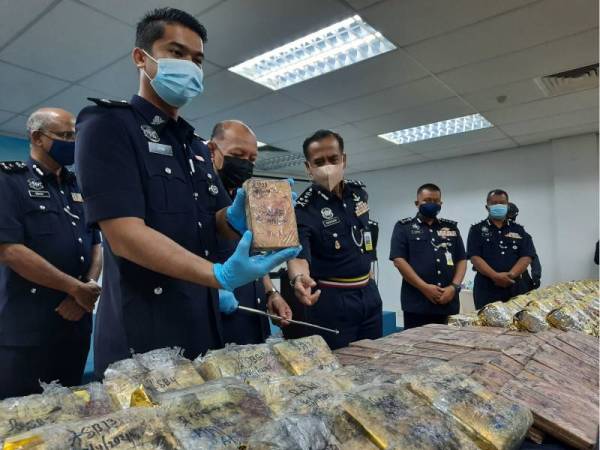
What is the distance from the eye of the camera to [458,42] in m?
3.01

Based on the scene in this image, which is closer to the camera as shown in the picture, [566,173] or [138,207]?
[138,207]

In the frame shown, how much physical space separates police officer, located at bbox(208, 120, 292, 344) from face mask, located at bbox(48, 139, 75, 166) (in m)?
0.67

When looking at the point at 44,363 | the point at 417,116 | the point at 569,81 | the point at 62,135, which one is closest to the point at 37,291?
the point at 44,363

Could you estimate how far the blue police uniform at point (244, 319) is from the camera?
5.39 feet

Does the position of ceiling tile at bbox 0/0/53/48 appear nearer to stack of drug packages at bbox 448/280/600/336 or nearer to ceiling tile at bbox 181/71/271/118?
ceiling tile at bbox 181/71/271/118

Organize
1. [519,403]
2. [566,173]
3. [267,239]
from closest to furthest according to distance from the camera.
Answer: [519,403] < [267,239] < [566,173]

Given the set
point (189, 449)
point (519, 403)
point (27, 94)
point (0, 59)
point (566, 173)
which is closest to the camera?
point (189, 449)

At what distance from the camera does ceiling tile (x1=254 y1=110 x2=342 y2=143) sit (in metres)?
4.61

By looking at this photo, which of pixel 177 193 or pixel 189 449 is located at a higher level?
pixel 177 193

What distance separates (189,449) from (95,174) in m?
0.72

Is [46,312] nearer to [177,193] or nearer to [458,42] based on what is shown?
[177,193]

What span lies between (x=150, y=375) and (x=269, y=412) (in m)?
0.28

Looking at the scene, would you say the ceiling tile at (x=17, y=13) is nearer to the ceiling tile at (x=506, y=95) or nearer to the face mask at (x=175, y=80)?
the face mask at (x=175, y=80)

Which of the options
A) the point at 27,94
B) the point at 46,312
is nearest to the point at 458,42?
the point at 46,312
